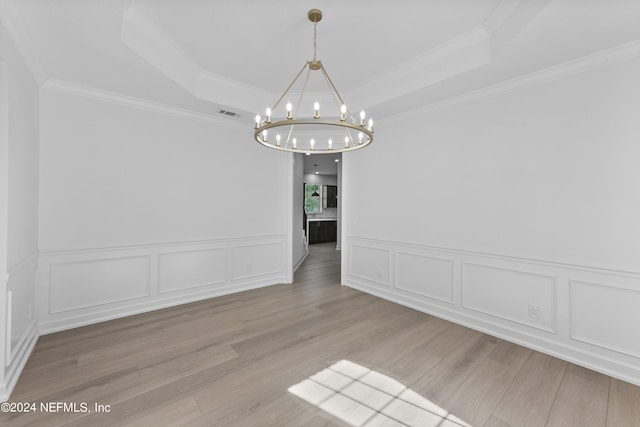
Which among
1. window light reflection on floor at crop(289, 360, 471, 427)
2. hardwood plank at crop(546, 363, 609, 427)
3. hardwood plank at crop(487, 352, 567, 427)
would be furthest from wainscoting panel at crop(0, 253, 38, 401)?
hardwood plank at crop(546, 363, 609, 427)

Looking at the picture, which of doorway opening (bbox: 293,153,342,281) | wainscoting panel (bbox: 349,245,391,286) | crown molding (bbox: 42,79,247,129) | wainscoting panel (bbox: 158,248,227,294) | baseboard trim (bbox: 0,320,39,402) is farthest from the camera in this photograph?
doorway opening (bbox: 293,153,342,281)

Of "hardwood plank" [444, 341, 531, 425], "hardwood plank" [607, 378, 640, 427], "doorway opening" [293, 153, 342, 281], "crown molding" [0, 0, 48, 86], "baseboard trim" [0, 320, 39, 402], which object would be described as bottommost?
"hardwood plank" [607, 378, 640, 427]

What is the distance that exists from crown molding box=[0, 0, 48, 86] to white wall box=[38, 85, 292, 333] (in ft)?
1.32

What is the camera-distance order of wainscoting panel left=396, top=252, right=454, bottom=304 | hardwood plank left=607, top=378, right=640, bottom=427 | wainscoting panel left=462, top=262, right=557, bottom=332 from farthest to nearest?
wainscoting panel left=396, top=252, right=454, bottom=304
wainscoting panel left=462, top=262, right=557, bottom=332
hardwood plank left=607, top=378, right=640, bottom=427

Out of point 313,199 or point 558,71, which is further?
point 313,199

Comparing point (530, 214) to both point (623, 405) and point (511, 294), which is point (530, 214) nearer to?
point (511, 294)

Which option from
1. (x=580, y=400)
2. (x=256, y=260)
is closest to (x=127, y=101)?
(x=256, y=260)

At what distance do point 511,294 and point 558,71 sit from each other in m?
2.21

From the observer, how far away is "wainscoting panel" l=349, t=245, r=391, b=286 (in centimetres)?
421

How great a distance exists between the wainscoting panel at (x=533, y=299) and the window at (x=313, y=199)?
255 inches

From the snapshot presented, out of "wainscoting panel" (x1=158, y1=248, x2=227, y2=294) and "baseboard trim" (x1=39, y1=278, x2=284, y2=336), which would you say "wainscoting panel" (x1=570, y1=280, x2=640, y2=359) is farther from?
"wainscoting panel" (x1=158, y1=248, x2=227, y2=294)

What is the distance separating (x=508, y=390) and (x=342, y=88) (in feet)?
11.9

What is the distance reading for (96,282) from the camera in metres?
3.25

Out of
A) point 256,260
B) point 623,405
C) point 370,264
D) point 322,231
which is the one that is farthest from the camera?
point 322,231
